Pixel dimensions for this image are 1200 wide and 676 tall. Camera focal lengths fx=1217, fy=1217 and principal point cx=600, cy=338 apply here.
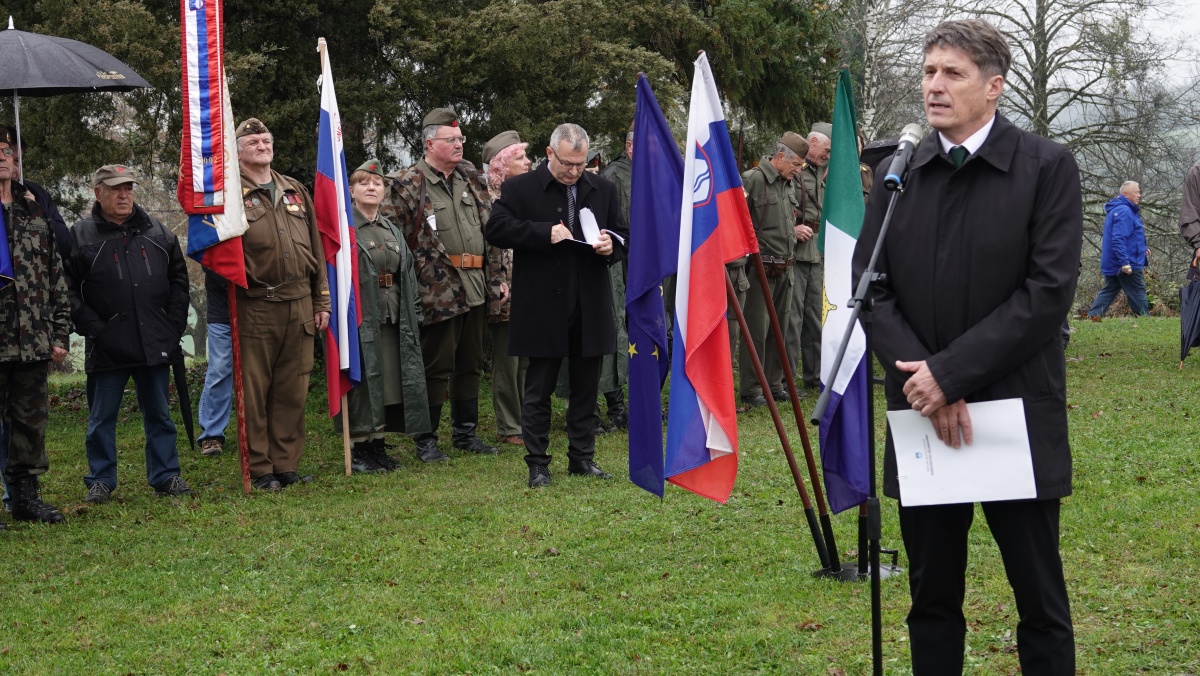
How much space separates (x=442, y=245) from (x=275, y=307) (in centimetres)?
155

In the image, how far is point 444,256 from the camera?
9.52m

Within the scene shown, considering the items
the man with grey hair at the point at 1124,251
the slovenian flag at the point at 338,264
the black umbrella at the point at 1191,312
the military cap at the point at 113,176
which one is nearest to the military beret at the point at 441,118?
the slovenian flag at the point at 338,264

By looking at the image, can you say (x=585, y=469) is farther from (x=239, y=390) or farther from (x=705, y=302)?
(x=705, y=302)

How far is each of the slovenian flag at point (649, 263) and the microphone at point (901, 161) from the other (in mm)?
1948

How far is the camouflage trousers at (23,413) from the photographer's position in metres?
7.60

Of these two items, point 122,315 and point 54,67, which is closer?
point 54,67

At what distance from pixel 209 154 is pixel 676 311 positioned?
4014mm

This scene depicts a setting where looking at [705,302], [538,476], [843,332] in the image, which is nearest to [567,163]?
[538,476]

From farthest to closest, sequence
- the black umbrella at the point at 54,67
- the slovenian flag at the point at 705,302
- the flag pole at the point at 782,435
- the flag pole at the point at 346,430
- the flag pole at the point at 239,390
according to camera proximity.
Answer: the flag pole at the point at 346,430, the flag pole at the point at 239,390, the black umbrella at the point at 54,67, the flag pole at the point at 782,435, the slovenian flag at the point at 705,302

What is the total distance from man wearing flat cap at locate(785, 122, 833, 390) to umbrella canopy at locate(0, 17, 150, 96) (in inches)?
243

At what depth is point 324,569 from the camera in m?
6.30

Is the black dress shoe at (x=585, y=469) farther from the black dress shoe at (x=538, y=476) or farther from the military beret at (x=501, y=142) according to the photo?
the military beret at (x=501, y=142)

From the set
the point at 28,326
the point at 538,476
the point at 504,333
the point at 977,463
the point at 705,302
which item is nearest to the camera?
the point at 977,463

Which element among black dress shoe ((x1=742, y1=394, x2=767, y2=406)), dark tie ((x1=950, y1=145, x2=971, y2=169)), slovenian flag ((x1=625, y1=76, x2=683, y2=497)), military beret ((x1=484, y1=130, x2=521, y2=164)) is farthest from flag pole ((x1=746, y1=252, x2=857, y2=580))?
black dress shoe ((x1=742, y1=394, x2=767, y2=406))
